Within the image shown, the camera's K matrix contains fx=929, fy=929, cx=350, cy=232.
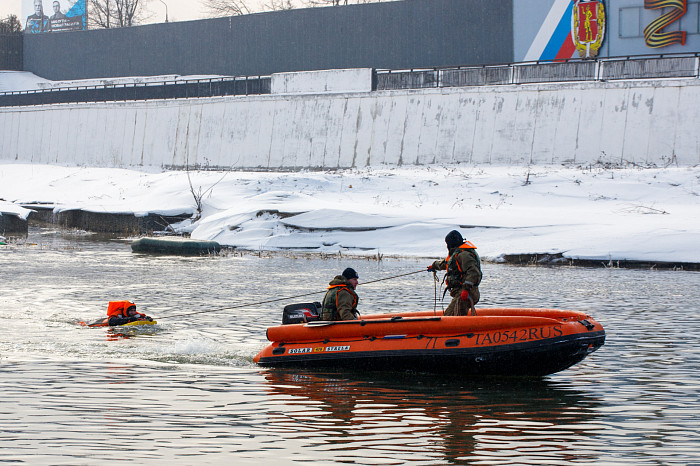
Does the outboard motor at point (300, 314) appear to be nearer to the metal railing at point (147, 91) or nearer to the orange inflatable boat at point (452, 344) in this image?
the orange inflatable boat at point (452, 344)

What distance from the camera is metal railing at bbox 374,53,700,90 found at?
34375 mm

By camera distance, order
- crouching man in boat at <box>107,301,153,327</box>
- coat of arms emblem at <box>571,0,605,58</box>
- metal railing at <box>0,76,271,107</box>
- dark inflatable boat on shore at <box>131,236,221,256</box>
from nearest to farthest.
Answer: crouching man in boat at <box>107,301,153,327</box>, dark inflatable boat on shore at <box>131,236,221,256</box>, coat of arms emblem at <box>571,0,605,58</box>, metal railing at <box>0,76,271,107</box>

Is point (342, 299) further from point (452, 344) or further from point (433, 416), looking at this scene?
point (433, 416)

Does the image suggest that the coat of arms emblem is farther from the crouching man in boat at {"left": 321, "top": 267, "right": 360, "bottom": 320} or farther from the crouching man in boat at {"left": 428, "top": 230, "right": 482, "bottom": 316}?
the crouching man in boat at {"left": 321, "top": 267, "right": 360, "bottom": 320}

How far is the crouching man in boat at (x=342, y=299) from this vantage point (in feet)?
37.4

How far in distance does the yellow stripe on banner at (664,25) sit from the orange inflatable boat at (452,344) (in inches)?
1152

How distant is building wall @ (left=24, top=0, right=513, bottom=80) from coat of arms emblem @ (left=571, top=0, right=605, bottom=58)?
578 centimetres

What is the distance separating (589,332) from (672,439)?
285 cm

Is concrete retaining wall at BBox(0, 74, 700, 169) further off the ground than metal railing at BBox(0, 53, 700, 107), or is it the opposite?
metal railing at BBox(0, 53, 700, 107)

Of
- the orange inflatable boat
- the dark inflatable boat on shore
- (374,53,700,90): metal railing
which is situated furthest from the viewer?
(374,53,700,90): metal railing

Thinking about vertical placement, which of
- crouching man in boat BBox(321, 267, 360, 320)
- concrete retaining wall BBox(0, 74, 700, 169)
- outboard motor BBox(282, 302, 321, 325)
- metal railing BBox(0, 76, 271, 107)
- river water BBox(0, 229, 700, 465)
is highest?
metal railing BBox(0, 76, 271, 107)

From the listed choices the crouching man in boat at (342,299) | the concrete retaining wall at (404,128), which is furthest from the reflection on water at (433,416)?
the concrete retaining wall at (404,128)

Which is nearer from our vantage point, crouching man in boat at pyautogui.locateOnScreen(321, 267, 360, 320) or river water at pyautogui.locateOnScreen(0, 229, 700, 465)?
river water at pyautogui.locateOnScreen(0, 229, 700, 465)

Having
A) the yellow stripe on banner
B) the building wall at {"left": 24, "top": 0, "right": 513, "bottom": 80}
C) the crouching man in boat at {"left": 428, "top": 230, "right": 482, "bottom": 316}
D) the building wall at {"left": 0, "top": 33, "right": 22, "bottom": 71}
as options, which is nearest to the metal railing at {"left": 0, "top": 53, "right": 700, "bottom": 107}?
the yellow stripe on banner
